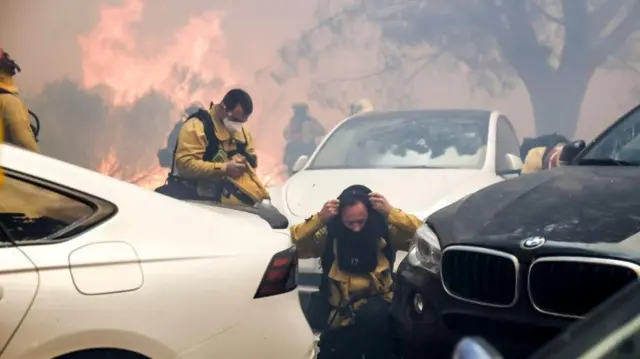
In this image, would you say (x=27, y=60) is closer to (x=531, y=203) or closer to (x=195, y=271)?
(x=195, y=271)

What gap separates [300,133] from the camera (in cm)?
536

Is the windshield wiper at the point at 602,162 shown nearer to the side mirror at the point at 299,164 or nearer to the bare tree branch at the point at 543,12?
the bare tree branch at the point at 543,12

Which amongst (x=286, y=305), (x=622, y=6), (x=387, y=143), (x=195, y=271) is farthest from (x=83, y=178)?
(x=622, y=6)

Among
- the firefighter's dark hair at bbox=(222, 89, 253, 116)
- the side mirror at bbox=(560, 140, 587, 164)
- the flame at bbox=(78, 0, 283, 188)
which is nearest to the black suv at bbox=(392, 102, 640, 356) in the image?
the side mirror at bbox=(560, 140, 587, 164)

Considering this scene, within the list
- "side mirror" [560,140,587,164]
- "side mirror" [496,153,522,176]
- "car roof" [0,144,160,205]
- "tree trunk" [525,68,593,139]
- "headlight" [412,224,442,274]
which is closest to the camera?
"car roof" [0,144,160,205]

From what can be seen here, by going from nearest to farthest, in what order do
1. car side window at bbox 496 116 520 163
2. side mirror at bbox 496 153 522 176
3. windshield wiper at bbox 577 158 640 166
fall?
windshield wiper at bbox 577 158 640 166 → side mirror at bbox 496 153 522 176 → car side window at bbox 496 116 520 163

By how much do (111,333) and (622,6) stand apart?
4.29 m

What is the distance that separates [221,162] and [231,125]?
0.30 meters

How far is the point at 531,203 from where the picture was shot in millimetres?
3107

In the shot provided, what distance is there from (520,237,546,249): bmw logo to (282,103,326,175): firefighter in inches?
105

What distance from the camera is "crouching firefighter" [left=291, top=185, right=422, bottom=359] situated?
171 inches

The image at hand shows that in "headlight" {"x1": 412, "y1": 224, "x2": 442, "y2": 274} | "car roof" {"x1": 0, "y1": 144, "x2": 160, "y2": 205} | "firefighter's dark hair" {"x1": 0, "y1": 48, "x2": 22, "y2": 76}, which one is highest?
"firefighter's dark hair" {"x1": 0, "y1": 48, "x2": 22, "y2": 76}

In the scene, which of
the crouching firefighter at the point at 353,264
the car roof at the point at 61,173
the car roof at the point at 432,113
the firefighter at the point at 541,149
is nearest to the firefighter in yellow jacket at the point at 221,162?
the crouching firefighter at the point at 353,264

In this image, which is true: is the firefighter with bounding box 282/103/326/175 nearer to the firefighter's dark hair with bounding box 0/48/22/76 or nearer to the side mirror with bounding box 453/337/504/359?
the firefighter's dark hair with bounding box 0/48/22/76
